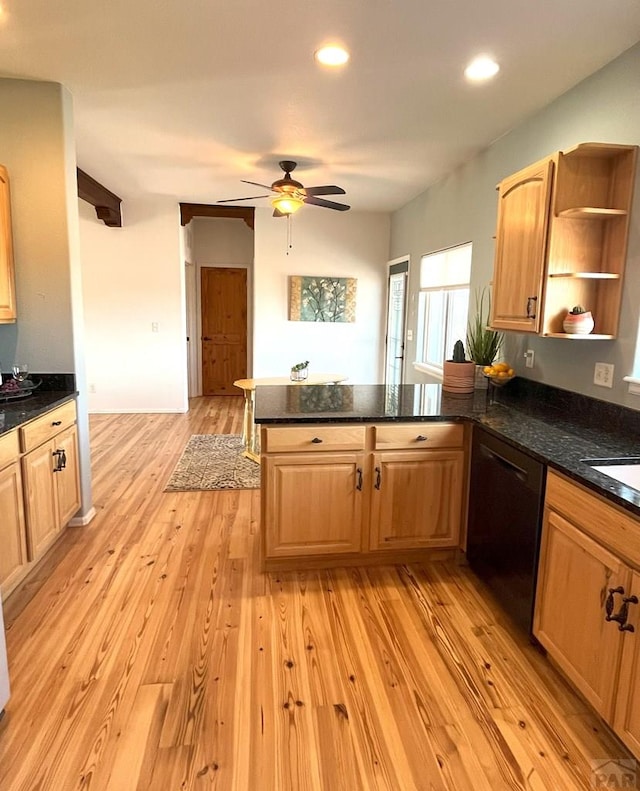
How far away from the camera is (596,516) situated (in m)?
1.57

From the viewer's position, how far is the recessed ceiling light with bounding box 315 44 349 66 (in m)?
2.33

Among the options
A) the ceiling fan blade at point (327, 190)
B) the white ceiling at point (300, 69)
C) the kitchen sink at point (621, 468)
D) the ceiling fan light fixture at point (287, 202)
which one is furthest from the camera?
the ceiling fan light fixture at point (287, 202)

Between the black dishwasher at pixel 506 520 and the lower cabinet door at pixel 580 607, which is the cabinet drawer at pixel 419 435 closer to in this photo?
the black dishwasher at pixel 506 520

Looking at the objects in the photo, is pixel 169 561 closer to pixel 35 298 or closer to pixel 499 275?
pixel 35 298

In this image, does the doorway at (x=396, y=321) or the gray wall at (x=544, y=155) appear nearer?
the gray wall at (x=544, y=155)

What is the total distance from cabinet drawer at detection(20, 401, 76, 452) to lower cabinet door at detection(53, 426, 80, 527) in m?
0.06

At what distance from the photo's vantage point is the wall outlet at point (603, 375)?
2.35 meters

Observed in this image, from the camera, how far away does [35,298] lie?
9.53 ft

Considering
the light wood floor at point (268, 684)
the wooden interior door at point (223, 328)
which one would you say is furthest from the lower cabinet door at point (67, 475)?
the wooden interior door at point (223, 328)

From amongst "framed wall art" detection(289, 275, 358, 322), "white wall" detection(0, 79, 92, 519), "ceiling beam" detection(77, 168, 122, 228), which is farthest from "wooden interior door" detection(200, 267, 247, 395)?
"white wall" detection(0, 79, 92, 519)

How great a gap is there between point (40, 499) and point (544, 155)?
3460 millimetres

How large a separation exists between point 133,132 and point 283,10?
1.94 metres

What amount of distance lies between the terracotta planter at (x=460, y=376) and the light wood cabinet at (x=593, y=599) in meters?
1.35

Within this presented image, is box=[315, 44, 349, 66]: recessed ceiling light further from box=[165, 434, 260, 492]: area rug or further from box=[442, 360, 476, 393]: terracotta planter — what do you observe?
box=[165, 434, 260, 492]: area rug
